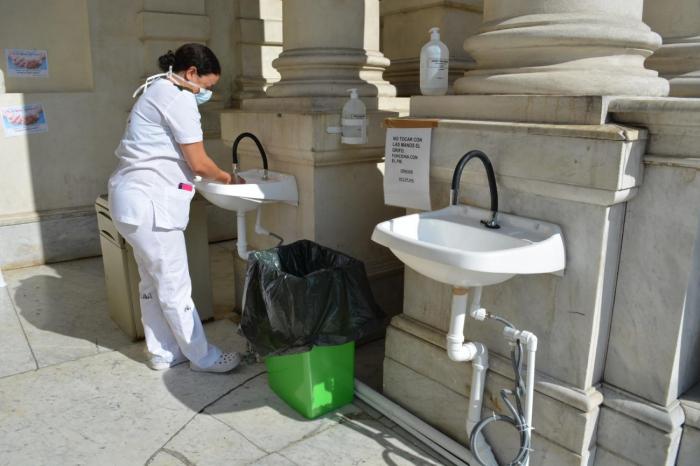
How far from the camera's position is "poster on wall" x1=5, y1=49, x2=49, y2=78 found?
5.10 m

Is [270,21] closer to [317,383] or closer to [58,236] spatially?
[58,236]

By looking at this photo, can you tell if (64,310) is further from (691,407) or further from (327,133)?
(691,407)

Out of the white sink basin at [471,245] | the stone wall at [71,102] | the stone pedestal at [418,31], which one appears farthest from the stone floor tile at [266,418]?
the stone wall at [71,102]

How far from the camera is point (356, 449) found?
8.53 feet

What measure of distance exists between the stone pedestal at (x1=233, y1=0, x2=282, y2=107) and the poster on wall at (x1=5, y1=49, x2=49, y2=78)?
5.93ft

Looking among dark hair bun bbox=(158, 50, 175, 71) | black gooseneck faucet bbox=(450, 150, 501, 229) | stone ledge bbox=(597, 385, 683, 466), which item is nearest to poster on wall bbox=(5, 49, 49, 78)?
dark hair bun bbox=(158, 50, 175, 71)

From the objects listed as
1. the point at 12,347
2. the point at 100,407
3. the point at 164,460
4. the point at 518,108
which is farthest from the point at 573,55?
the point at 12,347

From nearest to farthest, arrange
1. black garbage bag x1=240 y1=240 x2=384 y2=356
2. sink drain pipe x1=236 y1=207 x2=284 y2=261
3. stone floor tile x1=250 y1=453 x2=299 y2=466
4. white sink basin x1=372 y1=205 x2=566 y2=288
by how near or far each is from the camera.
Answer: white sink basin x1=372 y1=205 x2=566 y2=288, stone floor tile x1=250 y1=453 x2=299 y2=466, black garbage bag x1=240 y1=240 x2=384 y2=356, sink drain pipe x1=236 y1=207 x2=284 y2=261

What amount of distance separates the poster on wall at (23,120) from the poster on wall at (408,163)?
3927 mm

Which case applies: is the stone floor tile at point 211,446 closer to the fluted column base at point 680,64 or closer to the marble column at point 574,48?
the marble column at point 574,48

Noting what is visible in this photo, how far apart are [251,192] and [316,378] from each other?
1101 millimetres

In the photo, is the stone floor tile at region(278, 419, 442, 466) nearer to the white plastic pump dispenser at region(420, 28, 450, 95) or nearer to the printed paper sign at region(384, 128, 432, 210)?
the printed paper sign at region(384, 128, 432, 210)

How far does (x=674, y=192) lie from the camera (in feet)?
6.46

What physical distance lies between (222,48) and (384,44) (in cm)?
180
